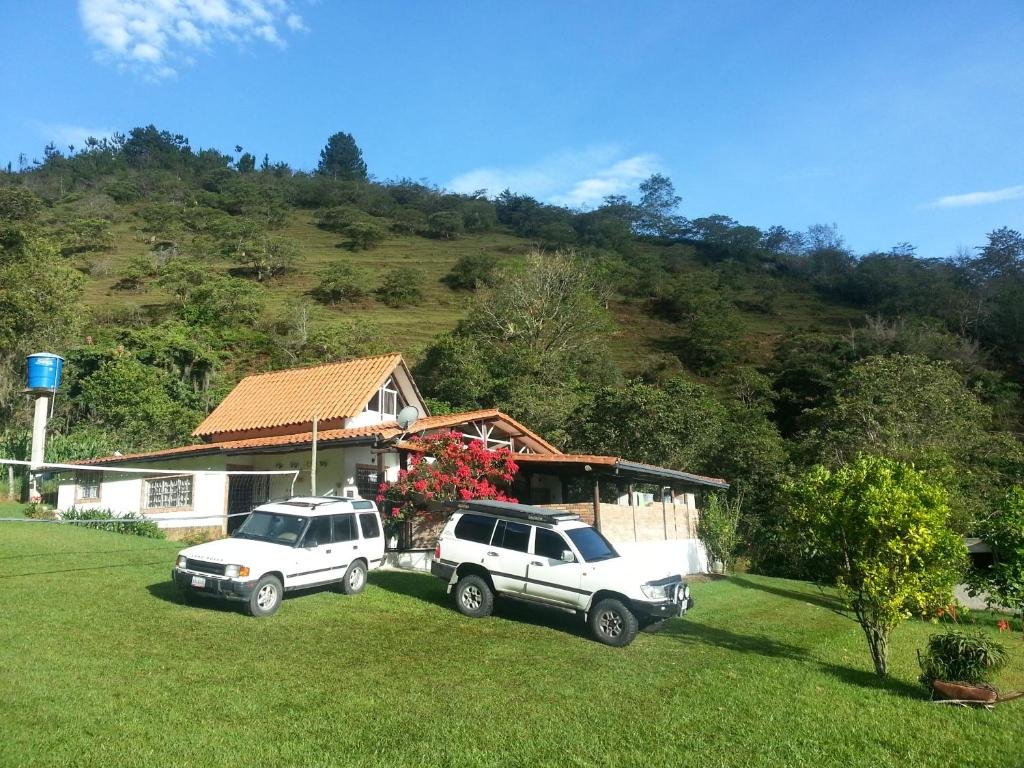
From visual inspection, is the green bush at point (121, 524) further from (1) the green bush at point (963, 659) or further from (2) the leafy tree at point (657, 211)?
(2) the leafy tree at point (657, 211)

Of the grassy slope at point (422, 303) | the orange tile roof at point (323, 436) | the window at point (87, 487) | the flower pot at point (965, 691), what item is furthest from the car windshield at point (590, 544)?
the grassy slope at point (422, 303)

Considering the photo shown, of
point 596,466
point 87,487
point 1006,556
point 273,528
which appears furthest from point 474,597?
point 87,487

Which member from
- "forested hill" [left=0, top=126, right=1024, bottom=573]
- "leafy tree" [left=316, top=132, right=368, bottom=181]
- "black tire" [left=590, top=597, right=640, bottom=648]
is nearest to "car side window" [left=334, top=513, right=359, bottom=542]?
"black tire" [left=590, top=597, right=640, bottom=648]

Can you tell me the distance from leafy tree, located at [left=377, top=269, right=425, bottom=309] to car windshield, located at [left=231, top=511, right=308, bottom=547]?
59573mm

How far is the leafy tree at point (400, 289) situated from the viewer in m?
72.0

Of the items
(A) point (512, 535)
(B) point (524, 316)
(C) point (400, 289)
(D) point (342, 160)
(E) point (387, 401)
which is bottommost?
(A) point (512, 535)

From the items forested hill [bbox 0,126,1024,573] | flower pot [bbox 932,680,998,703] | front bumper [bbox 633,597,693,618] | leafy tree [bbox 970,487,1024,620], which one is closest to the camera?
flower pot [bbox 932,680,998,703]

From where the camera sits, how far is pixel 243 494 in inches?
799

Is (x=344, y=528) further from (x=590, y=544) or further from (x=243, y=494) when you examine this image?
(x=243, y=494)

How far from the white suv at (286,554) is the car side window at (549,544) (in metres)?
3.46

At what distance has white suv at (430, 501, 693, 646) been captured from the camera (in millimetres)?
10945

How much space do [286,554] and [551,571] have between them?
4.17 m

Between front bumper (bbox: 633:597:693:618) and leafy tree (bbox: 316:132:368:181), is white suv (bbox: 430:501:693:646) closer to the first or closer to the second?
front bumper (bbox: 633:597:693:618)

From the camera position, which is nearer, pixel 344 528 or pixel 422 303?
pixel 344 528
